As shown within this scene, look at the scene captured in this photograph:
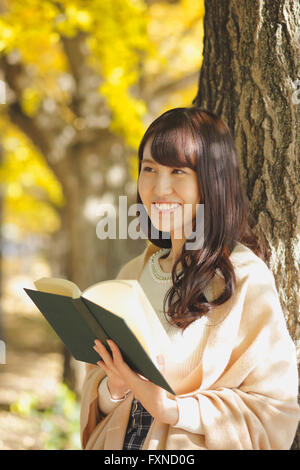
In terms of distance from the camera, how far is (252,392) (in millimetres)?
1531

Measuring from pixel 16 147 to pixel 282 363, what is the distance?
7.82m

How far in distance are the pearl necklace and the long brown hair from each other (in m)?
0.11

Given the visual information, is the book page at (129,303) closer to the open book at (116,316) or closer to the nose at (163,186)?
the open book at (116,316)

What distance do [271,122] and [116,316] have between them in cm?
105

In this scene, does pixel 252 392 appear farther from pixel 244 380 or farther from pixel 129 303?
pixel 129 303

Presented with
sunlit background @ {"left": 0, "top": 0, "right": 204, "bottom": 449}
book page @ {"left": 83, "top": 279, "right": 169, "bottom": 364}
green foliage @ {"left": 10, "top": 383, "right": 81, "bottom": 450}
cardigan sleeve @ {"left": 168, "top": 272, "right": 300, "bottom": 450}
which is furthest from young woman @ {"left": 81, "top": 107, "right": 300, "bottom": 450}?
green foliage @ {"left": 10, "top": 383, "right": 81, "bottom": 450}

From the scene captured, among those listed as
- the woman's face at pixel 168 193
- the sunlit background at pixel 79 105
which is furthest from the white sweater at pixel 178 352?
the sunlit background at pixel 79 105

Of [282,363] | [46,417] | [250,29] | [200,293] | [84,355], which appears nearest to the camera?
[282,363]

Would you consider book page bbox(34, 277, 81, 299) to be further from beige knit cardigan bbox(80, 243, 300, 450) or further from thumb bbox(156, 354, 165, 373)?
beige knit cardigan bbox(80, 243, 300, 450)

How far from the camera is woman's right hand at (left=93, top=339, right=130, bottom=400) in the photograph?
1.59 m

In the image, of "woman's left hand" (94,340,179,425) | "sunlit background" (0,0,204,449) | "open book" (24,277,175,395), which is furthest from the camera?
"sunlit background" (0,0,204,449)
